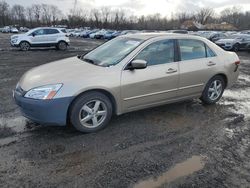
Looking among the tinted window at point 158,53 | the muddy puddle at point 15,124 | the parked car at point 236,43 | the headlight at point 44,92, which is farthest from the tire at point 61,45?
the headlight at point 44,92

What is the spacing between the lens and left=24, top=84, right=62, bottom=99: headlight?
12.9 feet

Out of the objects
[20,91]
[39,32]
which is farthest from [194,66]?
[39,32]

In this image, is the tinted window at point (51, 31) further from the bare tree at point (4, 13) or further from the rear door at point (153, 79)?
the bare tree at point (4, 13)

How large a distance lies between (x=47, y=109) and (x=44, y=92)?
0.27 m

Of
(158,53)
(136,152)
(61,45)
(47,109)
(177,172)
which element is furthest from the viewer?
(61,45)

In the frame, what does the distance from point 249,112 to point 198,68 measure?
4.96 ft

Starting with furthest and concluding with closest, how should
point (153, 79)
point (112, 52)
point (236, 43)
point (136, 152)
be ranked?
point (236, 43)
point (112, 52)
point (153, 79)
point (136, 152)

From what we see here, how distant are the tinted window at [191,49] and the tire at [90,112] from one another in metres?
1.90

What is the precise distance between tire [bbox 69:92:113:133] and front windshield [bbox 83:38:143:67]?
26.3 inches

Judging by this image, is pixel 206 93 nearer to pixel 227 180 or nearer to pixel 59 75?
pixel 227 180

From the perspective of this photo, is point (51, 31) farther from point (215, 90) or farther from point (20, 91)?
point (20, 91)

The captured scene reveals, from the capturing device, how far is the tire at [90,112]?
4145 millimetres

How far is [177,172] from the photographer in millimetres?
3336

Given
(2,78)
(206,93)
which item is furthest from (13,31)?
(206,93)
